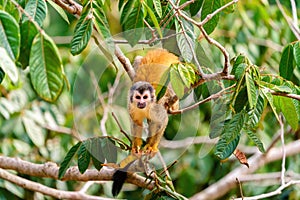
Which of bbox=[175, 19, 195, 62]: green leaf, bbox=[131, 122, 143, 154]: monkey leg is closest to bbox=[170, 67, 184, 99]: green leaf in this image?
bbox=[175, 19, 195, 62]: green leaf

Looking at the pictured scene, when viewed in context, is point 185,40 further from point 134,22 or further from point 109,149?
point 109,149

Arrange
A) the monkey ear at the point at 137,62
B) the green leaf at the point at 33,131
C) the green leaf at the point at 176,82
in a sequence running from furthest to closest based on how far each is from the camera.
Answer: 1. the green leaf at the point at 33,131
2. the monkey ear at the point at 137,62
3. the green leaf at the point at 176,82

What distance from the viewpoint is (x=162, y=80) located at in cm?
175

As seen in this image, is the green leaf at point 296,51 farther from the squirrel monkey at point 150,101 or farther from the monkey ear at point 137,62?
the monkey ear at point 137,62

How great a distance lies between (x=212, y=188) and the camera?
11.6 ft

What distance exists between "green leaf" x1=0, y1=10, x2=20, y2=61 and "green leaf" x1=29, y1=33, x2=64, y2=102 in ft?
0.17

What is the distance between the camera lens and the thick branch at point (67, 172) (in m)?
2.20

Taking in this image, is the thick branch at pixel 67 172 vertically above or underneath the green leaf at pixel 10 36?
underneath

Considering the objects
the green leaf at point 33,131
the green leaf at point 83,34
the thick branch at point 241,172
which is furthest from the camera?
the thick branch at point 241,172

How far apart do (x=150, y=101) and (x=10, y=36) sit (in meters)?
0.99

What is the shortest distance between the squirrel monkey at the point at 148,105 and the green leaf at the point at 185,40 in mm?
309

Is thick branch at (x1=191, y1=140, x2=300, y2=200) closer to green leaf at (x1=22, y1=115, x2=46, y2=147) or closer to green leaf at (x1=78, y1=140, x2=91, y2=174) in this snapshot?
green leaf at (x1=22, y1=115, x2=46, y2=147)

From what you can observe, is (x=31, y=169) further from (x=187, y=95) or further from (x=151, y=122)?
(x=187, y=95)

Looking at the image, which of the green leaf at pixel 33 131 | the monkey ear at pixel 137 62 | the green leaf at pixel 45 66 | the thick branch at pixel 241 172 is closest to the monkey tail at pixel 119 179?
the monkey ear at pixel 137 62
